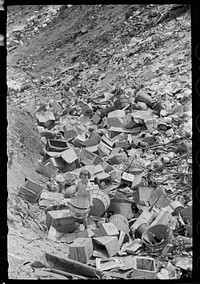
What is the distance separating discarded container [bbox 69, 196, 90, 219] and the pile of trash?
35 mm

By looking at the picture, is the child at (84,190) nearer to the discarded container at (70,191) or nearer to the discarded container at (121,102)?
the discarded container at (70,191)

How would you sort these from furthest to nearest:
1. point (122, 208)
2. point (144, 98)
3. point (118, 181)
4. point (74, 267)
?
point (144, 98), point (118, 181), point (122, 208), point (74, 267)

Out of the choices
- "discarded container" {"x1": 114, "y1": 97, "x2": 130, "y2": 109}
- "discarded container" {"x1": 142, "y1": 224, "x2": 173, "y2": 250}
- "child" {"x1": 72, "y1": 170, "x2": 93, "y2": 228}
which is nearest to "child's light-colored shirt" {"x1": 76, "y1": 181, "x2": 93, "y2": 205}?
"child" {"x1": 72, "y1": 170, "x2": 93, "y2": 228}

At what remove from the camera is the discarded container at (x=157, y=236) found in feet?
9.11

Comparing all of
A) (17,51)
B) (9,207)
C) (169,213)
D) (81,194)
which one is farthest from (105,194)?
(17,51)

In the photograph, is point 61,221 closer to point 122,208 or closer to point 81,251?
point 81,251

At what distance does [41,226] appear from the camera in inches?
112

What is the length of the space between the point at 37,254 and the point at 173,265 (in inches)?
30.0

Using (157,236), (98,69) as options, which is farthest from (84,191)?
(98,69)

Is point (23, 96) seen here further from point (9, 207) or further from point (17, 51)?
point (9, 207)

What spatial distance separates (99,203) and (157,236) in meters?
0.39

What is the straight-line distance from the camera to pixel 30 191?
9.53 feet

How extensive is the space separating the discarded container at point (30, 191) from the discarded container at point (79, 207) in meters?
0.23

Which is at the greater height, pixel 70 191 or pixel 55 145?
pixel 55 145
